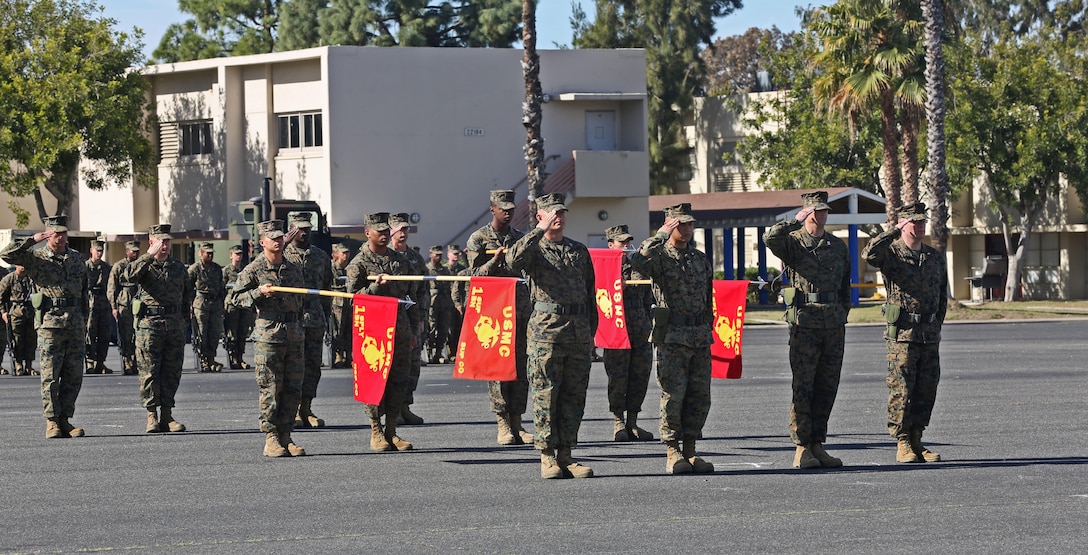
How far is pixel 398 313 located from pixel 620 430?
89.8 inches

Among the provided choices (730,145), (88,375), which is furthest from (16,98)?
(730,145)

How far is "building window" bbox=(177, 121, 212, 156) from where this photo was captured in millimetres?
47769

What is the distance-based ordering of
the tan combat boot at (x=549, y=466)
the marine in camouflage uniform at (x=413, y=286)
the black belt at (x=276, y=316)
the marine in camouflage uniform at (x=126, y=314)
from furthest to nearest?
the marine in camouflage uniform at (x=126, y=314)
the marine in camouflage uniform at (x=413, y=286)
the black belt at (x=276, y=316)
the tan combat boot at (x=549, y=466)

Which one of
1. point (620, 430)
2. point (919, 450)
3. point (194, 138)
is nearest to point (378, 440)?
point (620, 430)

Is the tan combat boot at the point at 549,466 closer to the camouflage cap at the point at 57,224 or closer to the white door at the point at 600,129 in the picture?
the camouflage cap at the point at 57,224

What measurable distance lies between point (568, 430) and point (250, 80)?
37043 mm

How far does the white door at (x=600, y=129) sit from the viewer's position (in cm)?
4778

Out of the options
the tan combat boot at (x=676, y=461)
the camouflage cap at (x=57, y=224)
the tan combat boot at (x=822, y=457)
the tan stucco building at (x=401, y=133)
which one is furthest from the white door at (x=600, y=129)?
the tan combat boot at (x=676, y=461)

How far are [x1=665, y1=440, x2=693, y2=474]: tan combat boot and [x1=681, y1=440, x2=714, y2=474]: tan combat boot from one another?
4 cm

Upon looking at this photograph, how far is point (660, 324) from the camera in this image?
11.5 meters

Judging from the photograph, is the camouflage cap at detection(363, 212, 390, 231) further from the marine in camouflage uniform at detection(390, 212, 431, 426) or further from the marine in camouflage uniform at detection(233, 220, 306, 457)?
the marine in camouflage uniform at detection(233, 220, 306, 457)

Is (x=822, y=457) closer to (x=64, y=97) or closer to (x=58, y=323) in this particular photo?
(x=58, y=323)

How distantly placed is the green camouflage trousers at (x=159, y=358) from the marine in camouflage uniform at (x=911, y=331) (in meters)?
6.98

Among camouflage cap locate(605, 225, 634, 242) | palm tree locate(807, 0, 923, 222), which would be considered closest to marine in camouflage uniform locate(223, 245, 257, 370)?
camouflage cap locate(605, 225, 634, 242)
